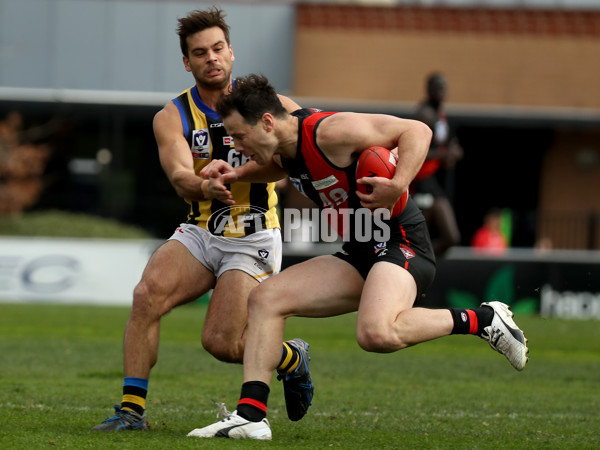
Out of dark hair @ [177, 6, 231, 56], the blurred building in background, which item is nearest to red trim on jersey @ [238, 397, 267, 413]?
dark hair @ [177, 6, 231, 56]

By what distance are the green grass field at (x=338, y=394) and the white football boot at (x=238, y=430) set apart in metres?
0.09

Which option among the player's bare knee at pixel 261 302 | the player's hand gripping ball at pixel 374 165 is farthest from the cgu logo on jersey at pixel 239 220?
the player's hand gripping ball at pixel 374 165

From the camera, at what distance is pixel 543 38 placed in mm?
26047

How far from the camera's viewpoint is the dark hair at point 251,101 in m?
5.75

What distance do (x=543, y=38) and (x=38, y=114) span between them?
13.2 m

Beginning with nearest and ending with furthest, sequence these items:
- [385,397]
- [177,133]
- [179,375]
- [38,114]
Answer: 1. [177,133]
2. [385,397]
3. [179,375]
4. [38,114]

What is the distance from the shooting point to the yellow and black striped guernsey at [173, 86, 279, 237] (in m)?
6.82

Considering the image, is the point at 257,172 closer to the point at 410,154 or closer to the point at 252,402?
the point at 410,154

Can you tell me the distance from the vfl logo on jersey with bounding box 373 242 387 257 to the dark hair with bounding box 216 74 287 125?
924mm

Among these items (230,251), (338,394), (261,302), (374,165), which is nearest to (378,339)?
(261,302)

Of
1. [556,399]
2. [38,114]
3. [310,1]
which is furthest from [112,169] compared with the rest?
[556,399]

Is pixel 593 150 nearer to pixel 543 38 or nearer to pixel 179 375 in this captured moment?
pixel 543 38

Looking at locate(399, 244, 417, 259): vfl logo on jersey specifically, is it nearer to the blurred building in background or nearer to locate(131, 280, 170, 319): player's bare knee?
locate(131, 280, 170, 319): player's bare knee

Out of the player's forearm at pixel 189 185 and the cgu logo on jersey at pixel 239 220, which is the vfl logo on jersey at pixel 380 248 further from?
the cgu logo on jersey at pixel 239 220
